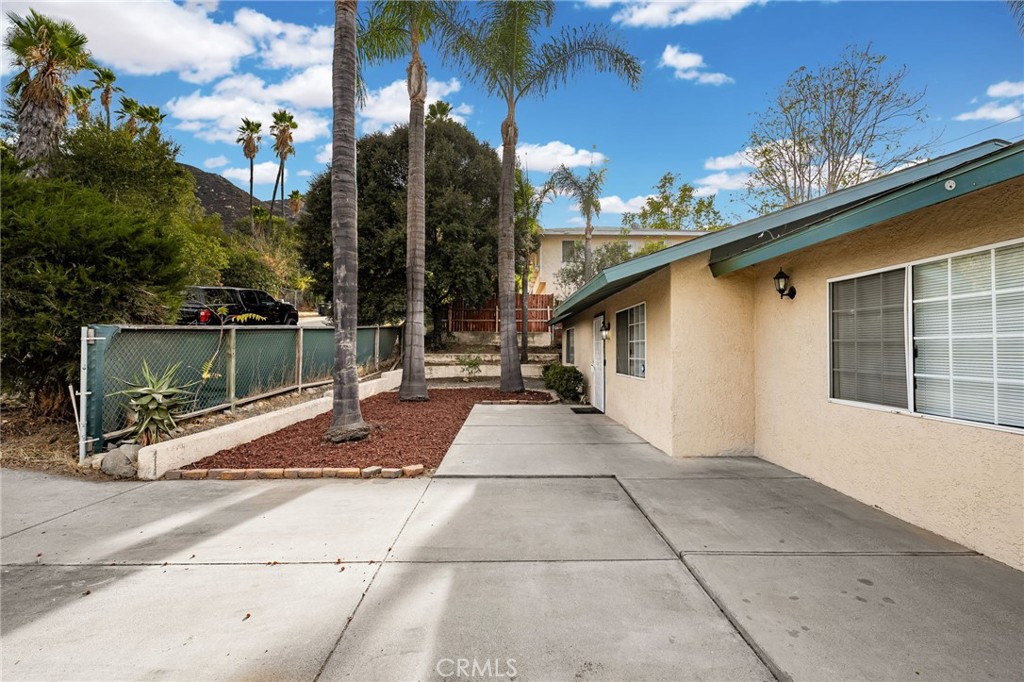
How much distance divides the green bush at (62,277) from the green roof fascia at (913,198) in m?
7.93

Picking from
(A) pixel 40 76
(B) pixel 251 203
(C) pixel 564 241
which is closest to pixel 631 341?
(A) pixel 40 76

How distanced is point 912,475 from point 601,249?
20.6 metres

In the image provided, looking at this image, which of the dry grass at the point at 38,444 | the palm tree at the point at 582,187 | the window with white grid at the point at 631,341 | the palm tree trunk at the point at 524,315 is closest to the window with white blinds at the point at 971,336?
the window with white grid at the point at 631,341

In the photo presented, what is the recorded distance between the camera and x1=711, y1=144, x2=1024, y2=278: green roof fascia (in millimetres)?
2576

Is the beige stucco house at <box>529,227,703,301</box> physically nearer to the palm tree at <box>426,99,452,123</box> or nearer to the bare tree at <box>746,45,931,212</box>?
the palm tree at <box>426,99,452,123</box>

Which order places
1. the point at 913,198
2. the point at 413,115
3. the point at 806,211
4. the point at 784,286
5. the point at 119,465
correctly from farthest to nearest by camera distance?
the point at 413,115, the point at 784,286, the point at 119,465, the point at 806,211, the point at 913,198

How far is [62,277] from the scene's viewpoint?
5422 millimetres

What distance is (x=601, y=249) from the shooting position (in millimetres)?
23328

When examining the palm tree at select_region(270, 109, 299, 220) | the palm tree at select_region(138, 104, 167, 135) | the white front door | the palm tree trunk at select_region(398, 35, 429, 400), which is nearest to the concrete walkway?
the white front door

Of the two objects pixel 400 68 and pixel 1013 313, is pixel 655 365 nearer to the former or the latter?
pixel 1013 313

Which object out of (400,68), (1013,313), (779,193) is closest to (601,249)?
A: (779,193)

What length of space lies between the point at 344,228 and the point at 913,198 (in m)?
6.37

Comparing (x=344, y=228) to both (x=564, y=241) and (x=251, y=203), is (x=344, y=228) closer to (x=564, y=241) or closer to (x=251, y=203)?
(x=564, y=241)

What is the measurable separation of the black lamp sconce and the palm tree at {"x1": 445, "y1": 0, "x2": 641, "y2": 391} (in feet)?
24.3
